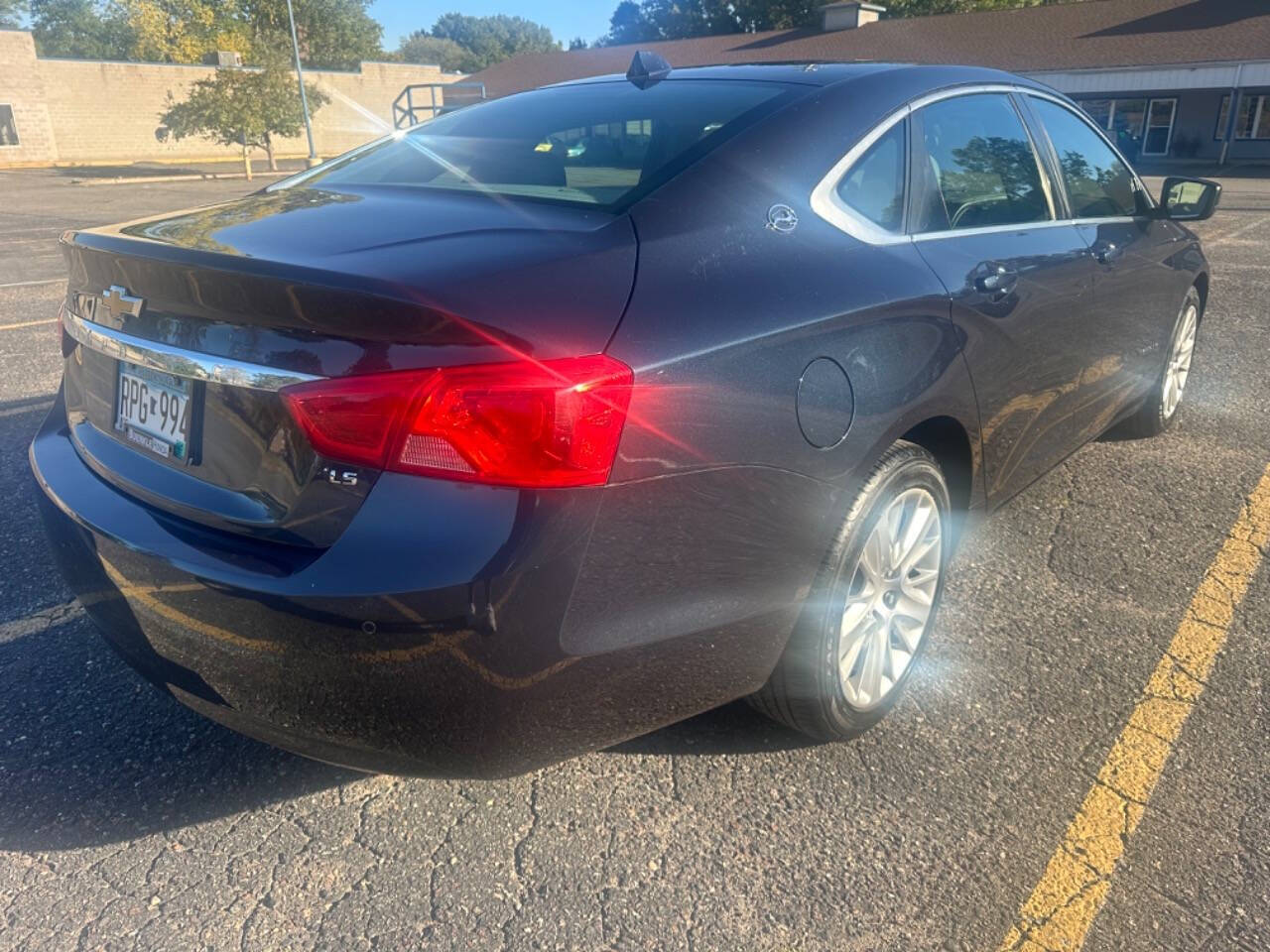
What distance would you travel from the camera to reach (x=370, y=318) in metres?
1.73

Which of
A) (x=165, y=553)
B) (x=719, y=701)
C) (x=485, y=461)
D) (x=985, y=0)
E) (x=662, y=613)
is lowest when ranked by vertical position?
(x=719, y=701)

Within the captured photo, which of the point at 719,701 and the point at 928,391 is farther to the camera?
the point at 928,391

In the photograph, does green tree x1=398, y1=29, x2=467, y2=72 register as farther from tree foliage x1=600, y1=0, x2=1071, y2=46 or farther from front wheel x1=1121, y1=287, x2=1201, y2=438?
front wheel x1=1121, y1=287, x2=1201, y2=438

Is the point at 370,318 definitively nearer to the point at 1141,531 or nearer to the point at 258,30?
the point at 1141,531

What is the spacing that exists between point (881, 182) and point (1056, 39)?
1459 inches

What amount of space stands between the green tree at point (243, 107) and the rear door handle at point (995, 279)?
33.0 metres

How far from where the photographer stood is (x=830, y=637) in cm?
228

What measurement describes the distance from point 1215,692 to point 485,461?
2.21 meters

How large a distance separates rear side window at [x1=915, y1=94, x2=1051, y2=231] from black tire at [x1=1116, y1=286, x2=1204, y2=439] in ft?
5.27

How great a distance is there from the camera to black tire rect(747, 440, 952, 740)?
2.22 m

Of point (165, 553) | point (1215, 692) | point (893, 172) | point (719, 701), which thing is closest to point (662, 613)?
point (719, 701)

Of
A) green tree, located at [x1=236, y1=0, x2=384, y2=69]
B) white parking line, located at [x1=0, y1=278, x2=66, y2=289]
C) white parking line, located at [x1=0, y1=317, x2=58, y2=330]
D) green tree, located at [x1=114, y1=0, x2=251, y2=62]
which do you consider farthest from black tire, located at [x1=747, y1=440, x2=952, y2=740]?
green tree, located at [x1=236, y1=0, x2=384, y2=69]

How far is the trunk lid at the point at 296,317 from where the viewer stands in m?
1.73

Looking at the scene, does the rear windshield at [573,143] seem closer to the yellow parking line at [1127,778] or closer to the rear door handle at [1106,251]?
the rear door handle at [1106,251]
